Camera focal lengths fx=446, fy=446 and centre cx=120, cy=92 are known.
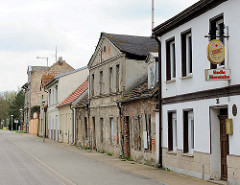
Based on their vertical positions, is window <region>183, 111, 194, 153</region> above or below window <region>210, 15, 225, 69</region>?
below

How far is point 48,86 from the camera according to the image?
49688mm

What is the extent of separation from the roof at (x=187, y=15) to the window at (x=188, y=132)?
3.42m

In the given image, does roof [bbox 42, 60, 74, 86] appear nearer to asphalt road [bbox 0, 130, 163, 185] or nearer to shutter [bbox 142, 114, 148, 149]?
asphalt road [bbox 0, 130, 163, 185]

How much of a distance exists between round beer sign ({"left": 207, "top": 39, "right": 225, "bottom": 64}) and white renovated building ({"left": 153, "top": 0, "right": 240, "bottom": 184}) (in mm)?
288

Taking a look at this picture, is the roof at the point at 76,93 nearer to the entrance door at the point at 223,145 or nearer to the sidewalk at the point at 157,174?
the sidewalk at the point at 157,174

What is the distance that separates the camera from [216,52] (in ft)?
41.6

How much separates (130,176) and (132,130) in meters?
6.92

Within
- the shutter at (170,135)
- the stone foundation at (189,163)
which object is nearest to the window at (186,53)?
the shutter at (170,135)

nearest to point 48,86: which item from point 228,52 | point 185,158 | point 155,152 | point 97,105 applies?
point 97,105

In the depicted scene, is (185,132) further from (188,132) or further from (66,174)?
(66,174)

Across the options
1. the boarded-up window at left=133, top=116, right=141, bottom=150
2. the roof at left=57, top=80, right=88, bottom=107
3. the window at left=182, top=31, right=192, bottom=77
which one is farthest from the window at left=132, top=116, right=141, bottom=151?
the roof at left=57, top=80, right=88, bottom=107

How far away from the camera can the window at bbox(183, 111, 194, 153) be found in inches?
636

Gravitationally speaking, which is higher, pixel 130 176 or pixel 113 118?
pixel 113 118

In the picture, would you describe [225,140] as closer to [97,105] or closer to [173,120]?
[173,120]
